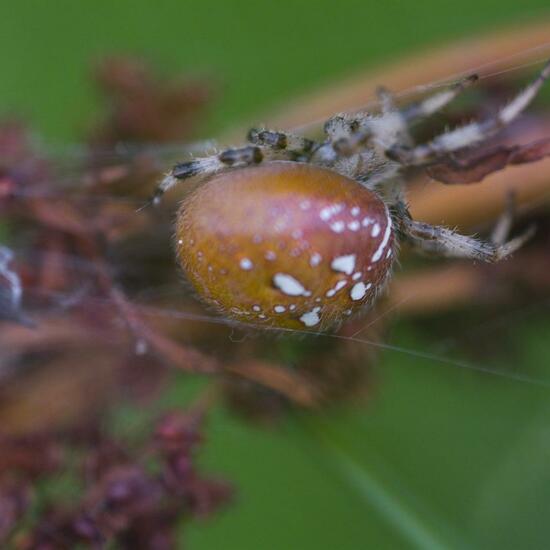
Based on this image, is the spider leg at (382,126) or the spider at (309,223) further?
the spider leg at (382,126)

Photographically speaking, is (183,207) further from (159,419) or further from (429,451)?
(429,451)

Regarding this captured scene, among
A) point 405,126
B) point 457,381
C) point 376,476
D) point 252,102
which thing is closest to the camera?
point 405,126

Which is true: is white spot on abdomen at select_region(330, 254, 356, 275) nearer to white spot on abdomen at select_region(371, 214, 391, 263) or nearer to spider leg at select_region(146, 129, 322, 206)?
white spot on abdomen at select_region(371, 214, 391, 263)

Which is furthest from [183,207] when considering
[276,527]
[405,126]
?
[276,527]

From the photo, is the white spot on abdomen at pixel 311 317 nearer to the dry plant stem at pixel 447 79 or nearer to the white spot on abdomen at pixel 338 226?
the white spot on abdomen at pixel 338 226

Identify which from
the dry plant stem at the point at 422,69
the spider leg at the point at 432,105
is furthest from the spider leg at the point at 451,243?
the dry plant stem at the point at 422,69

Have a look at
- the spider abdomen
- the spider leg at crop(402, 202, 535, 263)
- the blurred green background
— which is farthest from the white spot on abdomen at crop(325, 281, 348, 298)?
the blurred green background
